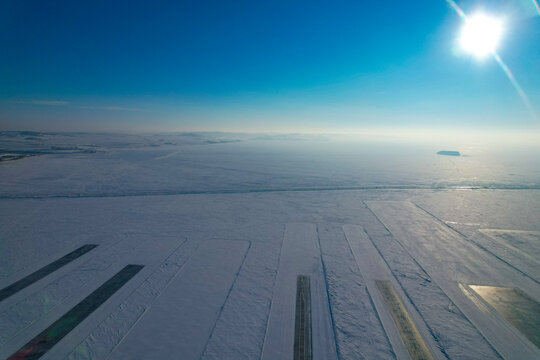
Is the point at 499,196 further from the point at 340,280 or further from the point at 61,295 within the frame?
the point at 61,295

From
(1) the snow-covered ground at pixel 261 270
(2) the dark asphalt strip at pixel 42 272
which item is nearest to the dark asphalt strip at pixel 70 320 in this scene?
(1) the snow-covered ground at pixel 261 270

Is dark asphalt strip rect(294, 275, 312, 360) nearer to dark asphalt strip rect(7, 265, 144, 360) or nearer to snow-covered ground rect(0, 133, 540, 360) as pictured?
snow-covered ground rect(0, 133, 540, 360)

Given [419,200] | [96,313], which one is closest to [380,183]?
[419,200]

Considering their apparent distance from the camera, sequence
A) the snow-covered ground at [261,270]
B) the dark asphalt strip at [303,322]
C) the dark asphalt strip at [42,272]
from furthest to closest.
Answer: the dark asphalt strip at [42,272]
the snow-covered ground at [261,270]
the dark asphalt strip at [303,322]

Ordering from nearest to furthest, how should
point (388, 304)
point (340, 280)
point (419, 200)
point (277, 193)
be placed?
point (388, 304)
point (340, 280)
point (419, 200)
point (277, 193)

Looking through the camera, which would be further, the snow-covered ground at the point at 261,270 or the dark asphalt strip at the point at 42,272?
the dark asphalt strip at the point at 42,272

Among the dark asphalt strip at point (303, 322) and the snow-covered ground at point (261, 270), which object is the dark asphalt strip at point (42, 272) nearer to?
the snow-covered ground at point (261, 270)

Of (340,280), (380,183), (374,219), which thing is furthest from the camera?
(380,183)

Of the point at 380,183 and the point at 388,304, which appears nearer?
the point at 388,304
